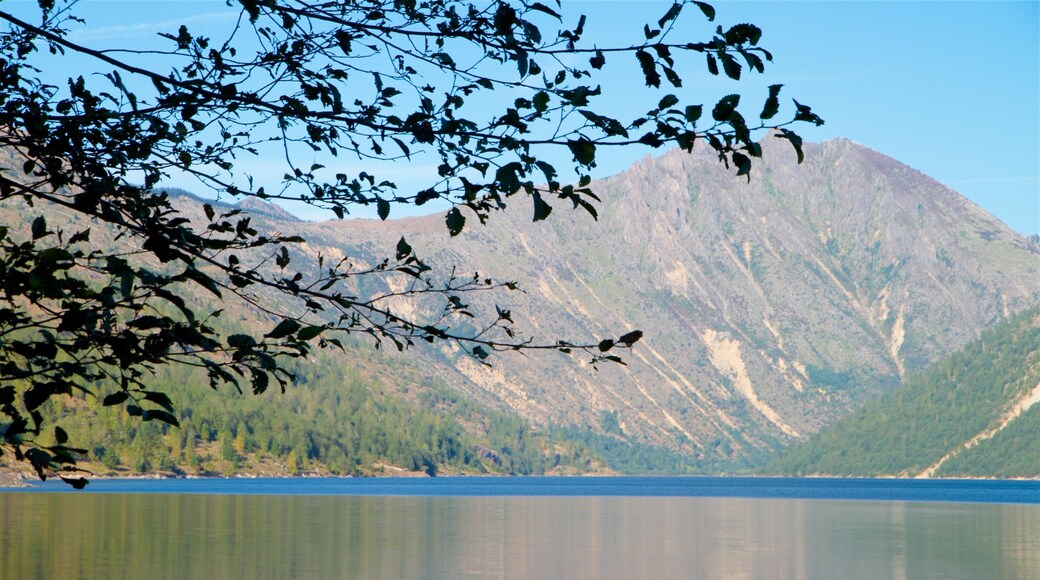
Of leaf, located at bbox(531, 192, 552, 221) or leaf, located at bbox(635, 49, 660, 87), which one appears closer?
leaf, located at bbox(531, 192, 552, 221)

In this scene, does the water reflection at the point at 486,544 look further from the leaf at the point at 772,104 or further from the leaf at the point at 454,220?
the leaf at the point at 772,104

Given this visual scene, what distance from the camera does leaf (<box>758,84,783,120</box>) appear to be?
23.2 feet

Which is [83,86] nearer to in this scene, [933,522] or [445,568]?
[445,568]

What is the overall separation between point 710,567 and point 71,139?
44.4m

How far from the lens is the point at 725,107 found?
7215mm

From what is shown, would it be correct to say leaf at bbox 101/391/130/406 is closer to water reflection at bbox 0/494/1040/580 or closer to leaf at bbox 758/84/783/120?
leaf at bbox 758/84/783/120

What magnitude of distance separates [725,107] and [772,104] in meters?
0.28

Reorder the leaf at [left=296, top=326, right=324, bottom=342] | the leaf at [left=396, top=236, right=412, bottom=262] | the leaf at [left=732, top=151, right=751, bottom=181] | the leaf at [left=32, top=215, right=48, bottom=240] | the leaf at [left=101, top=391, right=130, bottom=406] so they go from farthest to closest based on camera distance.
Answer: the leaf at [left=396, top=236, right=412, bottom=262]
the leaf at [left=32, top=215, right=48, bottom=240]
the leaf at [left=296, top=326, right=324, bottom=342]
the leaf at [left=732, top=151, right=751, bottom=181]
the leaf at [left=101, top=391, right=130, bottom=406]

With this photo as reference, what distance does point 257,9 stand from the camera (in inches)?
289

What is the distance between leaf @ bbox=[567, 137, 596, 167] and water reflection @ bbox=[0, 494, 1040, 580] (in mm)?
38007

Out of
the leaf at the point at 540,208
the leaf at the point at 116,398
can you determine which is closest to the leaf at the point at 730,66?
the leaf at the point at 540,208

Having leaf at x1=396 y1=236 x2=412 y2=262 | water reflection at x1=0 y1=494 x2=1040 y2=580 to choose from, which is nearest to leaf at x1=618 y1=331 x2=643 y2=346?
leaf at x1=396 y1=236 x2=412 y2=262

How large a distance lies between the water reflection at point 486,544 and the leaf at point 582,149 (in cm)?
3801

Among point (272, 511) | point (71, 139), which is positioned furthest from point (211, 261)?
point (272, 511)
